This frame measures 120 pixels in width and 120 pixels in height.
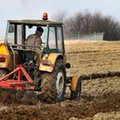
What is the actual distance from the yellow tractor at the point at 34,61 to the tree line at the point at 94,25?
70.3 m

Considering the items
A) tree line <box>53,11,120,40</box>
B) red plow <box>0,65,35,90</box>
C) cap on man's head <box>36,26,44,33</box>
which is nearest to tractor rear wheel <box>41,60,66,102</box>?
red plow <box>0,65,35,90</box>

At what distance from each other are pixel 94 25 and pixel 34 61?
8249 centimetres

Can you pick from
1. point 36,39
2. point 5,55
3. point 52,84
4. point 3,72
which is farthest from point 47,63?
point 3,72

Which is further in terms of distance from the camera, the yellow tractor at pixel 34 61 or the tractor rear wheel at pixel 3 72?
the tractor rear wheel at pixel 3 72

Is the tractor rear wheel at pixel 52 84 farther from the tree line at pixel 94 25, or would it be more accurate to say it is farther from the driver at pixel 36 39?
the tree line at pixel 94 25

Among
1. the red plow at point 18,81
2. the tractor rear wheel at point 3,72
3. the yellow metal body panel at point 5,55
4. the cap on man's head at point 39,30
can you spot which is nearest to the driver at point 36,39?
the cap on man's head at point 39,30

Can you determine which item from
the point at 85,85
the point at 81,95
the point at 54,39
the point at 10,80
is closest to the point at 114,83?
the point at 85,85

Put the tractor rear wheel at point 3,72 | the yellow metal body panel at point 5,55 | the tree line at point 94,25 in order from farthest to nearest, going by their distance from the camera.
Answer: the tree line at point 94,25 < the tractor rear wheel at point 3,72 < the yellow metal body panel at point 5,55

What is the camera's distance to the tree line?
8625 cm

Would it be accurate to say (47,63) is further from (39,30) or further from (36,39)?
(39,30)

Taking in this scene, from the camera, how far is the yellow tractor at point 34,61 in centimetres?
1077

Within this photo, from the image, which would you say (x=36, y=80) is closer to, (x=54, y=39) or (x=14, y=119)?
(x=54, y=39)

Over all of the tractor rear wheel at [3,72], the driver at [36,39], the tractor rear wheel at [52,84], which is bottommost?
the tractor rear wheel at [52,84]

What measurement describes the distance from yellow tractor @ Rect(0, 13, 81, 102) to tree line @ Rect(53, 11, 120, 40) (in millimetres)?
70267
